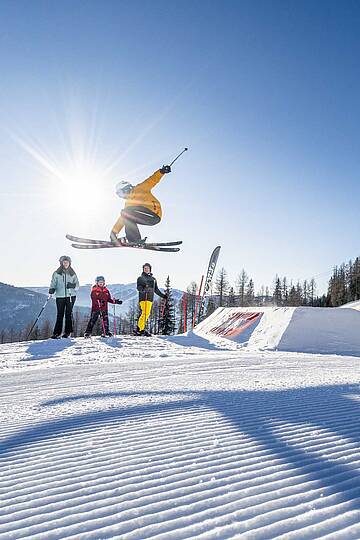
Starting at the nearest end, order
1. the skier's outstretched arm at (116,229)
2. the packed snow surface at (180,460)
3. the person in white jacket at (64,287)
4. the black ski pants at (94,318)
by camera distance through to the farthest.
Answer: the packed snow surface at (180,460), the person in white jacket at (64,287), the black ski pants at (94,318), the skier's outstretched arm at (116,229)

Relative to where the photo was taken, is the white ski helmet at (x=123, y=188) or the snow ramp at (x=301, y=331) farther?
the white ski helmet at (x=123, y=188)

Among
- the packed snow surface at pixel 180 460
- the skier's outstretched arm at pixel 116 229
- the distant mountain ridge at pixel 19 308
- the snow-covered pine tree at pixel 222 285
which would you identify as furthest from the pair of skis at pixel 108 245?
the distant mountain ridge at pixel 19 308

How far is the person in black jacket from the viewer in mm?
9641

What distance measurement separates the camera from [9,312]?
6909 inches

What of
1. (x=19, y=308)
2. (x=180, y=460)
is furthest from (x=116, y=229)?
(x=19, y=308)

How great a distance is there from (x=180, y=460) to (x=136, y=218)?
9.38m

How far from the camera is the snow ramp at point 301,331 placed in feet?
25.7

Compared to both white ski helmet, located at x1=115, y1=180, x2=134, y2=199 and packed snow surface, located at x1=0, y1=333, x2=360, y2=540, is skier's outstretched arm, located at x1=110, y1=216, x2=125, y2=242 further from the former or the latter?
packed snow surface, located at x1=0, y1=333, x2=360, y2=540

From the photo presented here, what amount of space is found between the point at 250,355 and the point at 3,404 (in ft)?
14.9

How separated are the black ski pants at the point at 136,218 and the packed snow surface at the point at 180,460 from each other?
733 centimetres

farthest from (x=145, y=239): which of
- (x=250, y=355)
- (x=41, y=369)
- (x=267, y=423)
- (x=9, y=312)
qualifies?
(x=9, y=312)

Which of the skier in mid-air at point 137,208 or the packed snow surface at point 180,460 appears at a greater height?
the skier in mid-air at point 137,208

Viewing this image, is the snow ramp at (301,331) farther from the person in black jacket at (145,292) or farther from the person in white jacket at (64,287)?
the person in white jacket at (64,287)

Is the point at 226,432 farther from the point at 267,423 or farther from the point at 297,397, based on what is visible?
the point at 297,397
